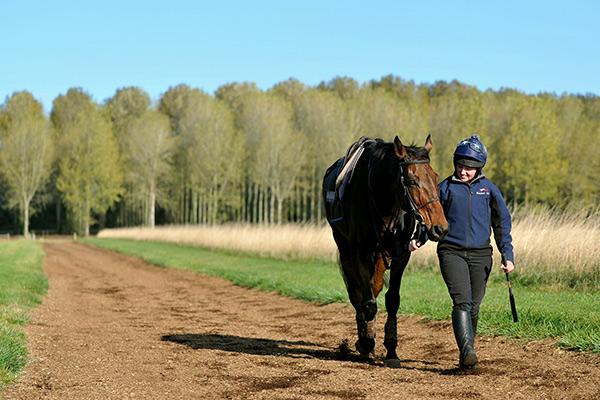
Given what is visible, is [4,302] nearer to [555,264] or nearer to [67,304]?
[67,304]

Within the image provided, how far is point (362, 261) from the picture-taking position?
7.64 m

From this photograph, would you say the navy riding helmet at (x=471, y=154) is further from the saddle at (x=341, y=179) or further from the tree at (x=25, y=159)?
the tree at (x=25, y=159)

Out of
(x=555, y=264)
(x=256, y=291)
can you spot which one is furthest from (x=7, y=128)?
(x=555, y=264)

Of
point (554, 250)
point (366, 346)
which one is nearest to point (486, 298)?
point (554, 250)

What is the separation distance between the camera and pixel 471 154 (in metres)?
6.75

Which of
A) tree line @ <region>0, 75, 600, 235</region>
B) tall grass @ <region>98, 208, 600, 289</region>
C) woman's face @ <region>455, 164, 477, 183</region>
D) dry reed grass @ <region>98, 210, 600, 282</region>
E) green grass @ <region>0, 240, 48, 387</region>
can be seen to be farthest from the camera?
tree line @ <region>0, 75, 600, 235</region>

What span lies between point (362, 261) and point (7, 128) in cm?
7725

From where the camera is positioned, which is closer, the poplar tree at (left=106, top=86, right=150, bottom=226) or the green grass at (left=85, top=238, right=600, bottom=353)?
the green grass at (left=85, top=238, right=600, bottom=353)

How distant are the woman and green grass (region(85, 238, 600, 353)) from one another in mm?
1591

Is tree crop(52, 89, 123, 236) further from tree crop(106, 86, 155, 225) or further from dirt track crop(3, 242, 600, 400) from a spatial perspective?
dirt track crop(3, 242, 600, 400)

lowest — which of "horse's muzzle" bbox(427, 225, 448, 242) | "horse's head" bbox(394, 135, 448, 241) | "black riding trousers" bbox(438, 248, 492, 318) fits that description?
"black riding trousers" bbox(438, 248, 492, 318)

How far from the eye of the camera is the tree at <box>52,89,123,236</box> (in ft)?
226

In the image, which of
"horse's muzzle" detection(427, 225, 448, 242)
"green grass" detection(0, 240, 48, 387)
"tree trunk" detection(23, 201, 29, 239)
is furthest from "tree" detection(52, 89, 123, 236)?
"horse's muzzle" detection(427, 225, 448, 242)

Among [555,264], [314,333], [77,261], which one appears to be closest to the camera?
[314,333]
